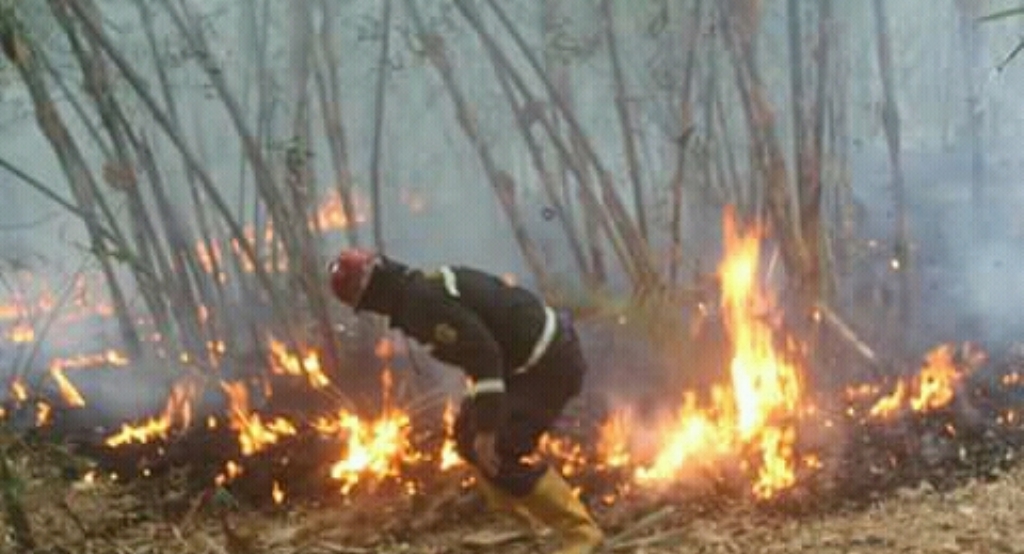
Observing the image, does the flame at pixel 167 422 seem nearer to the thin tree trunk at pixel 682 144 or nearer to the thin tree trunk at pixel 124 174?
the thin tree trunk at pixel 124 174

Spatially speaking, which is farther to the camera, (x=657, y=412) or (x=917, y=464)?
(x=657, y=412)

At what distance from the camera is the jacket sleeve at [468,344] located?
16.6 feet

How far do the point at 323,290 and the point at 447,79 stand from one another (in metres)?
1.82

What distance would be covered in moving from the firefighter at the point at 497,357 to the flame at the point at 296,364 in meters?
2.88

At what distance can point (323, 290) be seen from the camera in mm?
8391

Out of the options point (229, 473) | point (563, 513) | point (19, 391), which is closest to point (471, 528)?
point (563, 513)

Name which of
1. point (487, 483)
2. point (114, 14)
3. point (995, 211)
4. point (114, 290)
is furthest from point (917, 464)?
point (114, 14)

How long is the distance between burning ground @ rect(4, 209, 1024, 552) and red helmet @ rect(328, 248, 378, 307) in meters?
1.38

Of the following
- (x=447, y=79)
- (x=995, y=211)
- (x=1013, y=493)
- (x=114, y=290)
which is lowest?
(x=1013, y=493)

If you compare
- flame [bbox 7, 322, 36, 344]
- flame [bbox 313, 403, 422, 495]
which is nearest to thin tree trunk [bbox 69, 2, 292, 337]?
flame [bbox 313, 403, 422, 495]

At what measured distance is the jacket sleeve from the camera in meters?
5.07

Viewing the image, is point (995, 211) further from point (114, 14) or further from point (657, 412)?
point (114, 14)

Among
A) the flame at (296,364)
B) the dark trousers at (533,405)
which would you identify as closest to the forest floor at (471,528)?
the dark trousers at (533,405)

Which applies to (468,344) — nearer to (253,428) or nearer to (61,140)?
(253,428)
